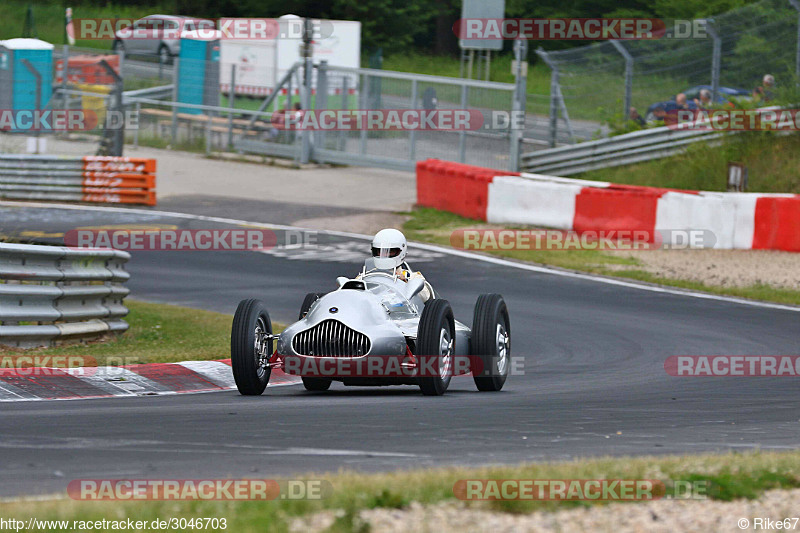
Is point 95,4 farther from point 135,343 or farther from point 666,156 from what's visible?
point 135,343

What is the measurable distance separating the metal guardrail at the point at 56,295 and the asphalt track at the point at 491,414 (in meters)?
2.02

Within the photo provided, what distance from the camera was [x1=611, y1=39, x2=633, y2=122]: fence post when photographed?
22.7 m

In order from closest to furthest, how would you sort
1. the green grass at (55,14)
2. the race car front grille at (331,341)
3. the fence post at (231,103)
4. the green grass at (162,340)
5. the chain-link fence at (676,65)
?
the race car front grille at (331,341)
the green grass at (162,340)
the chain-link fence at (676,65)
the fence post at (231,103)
the green grass at (55,14)

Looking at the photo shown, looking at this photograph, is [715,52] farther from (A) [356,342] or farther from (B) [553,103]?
(A) [356,342]

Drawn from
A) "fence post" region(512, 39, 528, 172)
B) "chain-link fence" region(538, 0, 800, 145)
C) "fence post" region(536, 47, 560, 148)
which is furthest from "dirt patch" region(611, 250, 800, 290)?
"fence post" region(536, 47, 560, 148)

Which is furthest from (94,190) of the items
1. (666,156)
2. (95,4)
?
(95,4)

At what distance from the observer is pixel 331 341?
28.1 ft

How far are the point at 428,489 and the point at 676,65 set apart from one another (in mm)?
18515

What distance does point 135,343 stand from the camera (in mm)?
11523

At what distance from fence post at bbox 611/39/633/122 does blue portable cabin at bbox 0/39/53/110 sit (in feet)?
51.6

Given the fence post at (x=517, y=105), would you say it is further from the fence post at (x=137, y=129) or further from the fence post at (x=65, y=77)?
the fence post at (x=65, y=77)

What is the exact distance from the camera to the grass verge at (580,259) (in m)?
15.3

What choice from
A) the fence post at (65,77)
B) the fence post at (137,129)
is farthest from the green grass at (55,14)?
the fence post at (137,129)

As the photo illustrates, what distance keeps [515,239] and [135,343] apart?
901 cm
